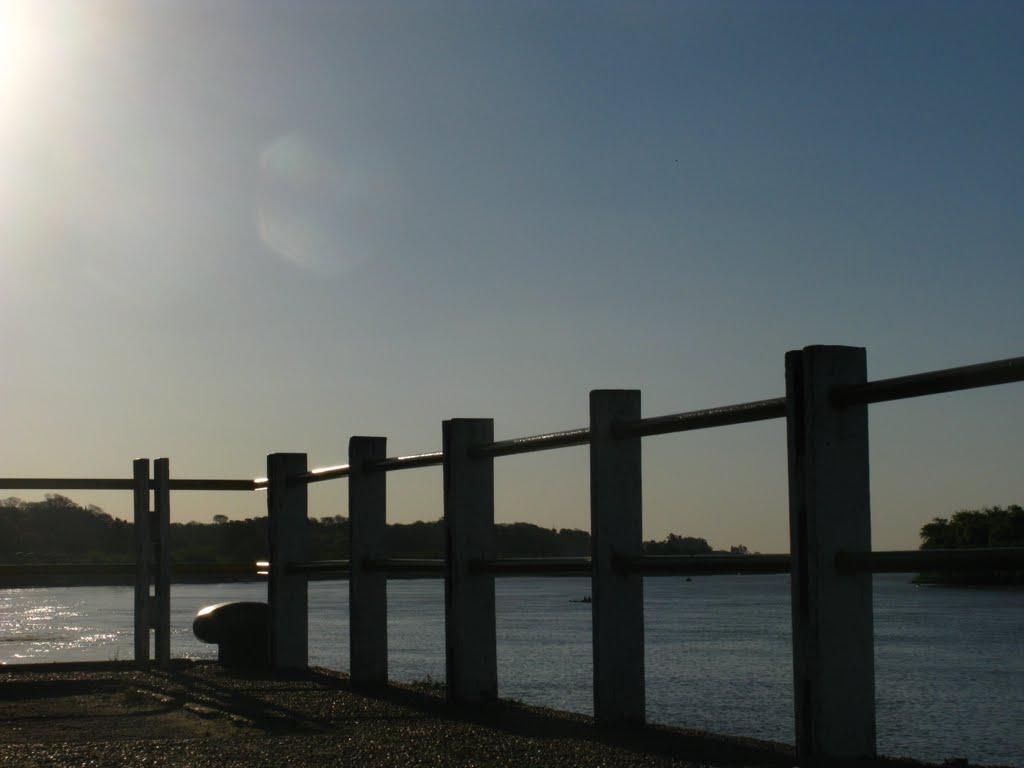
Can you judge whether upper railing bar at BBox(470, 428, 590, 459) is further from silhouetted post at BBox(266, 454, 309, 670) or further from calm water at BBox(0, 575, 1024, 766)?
calm water at BBox(0, 575, 1024, 766)

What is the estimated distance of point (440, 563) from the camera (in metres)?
5.73

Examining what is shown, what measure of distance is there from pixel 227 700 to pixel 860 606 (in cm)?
324

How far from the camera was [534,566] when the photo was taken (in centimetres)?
501

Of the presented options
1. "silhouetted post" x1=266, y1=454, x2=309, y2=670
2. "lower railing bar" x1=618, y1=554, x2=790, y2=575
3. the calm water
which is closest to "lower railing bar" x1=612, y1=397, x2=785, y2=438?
"lower railing bar" x1=618, y1=554, x2=790, y2=575

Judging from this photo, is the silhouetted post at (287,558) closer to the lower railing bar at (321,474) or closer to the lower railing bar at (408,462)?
the lower railing bar at (321,474)

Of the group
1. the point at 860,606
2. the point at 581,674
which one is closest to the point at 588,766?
the point at 860,606

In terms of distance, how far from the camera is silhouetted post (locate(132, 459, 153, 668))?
796 cm

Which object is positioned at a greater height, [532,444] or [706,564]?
[532,444]

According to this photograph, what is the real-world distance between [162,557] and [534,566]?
393cm

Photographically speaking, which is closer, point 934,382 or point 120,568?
point 934,382

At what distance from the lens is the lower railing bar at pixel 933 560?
301 cm

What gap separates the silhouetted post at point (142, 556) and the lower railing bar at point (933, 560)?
5610 mm

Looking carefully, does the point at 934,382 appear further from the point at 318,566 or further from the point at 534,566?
the point at 318,566

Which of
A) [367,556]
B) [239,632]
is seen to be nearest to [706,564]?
[367,556]
